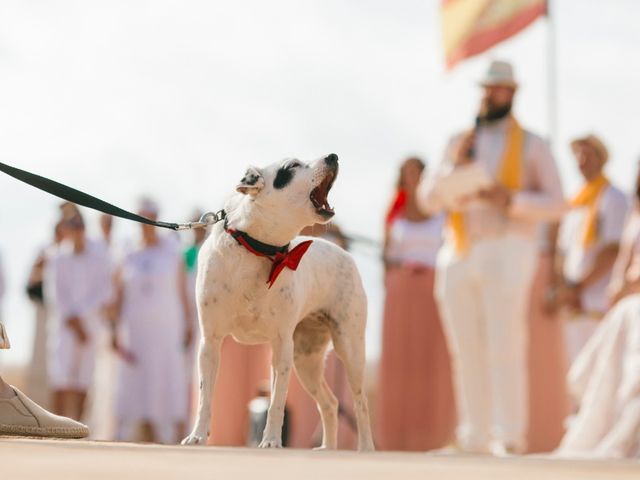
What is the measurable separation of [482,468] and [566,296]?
7.85 meters

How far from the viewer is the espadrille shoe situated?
20.0 ft

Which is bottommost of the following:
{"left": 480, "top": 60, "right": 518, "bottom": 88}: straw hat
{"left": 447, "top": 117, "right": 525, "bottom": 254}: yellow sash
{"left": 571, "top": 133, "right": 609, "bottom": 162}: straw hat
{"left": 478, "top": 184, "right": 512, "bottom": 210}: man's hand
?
{"left": 478, "top": 184, "right": 512, "bottom": 210}: man's hand

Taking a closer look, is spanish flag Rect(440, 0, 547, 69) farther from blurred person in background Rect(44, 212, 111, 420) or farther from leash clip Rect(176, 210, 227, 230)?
leash clip Rect(176, 210, 227, 230)

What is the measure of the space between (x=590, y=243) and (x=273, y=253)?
738 cm

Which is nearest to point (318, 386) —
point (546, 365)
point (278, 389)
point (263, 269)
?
point (278, 389)

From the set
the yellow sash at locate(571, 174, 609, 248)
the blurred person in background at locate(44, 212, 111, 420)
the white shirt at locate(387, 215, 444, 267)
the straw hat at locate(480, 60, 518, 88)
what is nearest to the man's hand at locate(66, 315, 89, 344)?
the blurred person in background at locate(44, 212, 111, 420)

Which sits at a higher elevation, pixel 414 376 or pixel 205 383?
pixel 205 383

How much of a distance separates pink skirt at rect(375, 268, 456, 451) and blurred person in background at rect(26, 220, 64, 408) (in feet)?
15.3

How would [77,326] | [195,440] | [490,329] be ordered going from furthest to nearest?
[77,326] < [490,329] < [195,440]

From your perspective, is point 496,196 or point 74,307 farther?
point 74,307

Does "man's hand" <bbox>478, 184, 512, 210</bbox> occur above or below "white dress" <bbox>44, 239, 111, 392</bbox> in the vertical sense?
above

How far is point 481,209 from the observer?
11133 mm

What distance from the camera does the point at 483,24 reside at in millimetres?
15383

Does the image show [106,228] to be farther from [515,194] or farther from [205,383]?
[205,383]
